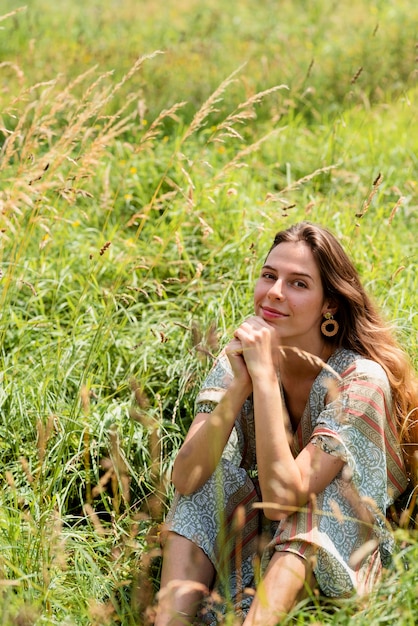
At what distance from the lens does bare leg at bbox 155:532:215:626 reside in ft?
8.18

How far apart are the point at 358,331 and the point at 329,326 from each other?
0.33ft

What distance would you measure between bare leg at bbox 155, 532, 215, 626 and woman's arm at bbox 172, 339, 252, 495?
17 cm

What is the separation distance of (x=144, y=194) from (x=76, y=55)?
2.70 m

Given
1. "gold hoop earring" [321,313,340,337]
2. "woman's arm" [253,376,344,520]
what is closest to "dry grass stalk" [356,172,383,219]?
"gold hoop earring" [321,313,340,337]

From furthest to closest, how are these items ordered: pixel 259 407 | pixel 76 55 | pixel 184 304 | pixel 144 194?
pixel 76 55 < pixel 144 194 < pixel 184 304 < pixel 259 407

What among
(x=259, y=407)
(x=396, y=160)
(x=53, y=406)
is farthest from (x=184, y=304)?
(x=396, y=160)

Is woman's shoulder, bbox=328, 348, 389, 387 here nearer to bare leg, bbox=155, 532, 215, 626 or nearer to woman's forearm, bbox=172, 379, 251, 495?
woman's forearm, bbox=172, 379, 251, 495

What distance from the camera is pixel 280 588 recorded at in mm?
2363

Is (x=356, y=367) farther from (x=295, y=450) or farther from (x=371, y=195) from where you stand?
(x=371, y=195)

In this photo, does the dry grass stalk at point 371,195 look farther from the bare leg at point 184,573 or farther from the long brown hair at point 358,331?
the bare leg at point 184,573

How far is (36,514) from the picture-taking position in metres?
2.69

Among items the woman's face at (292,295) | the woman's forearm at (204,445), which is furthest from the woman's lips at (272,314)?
the woman's forearm at (204,445)

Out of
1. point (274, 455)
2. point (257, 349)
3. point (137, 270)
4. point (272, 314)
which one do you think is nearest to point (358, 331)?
point (272, 314)

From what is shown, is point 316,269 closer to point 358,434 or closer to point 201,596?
point 358,434
